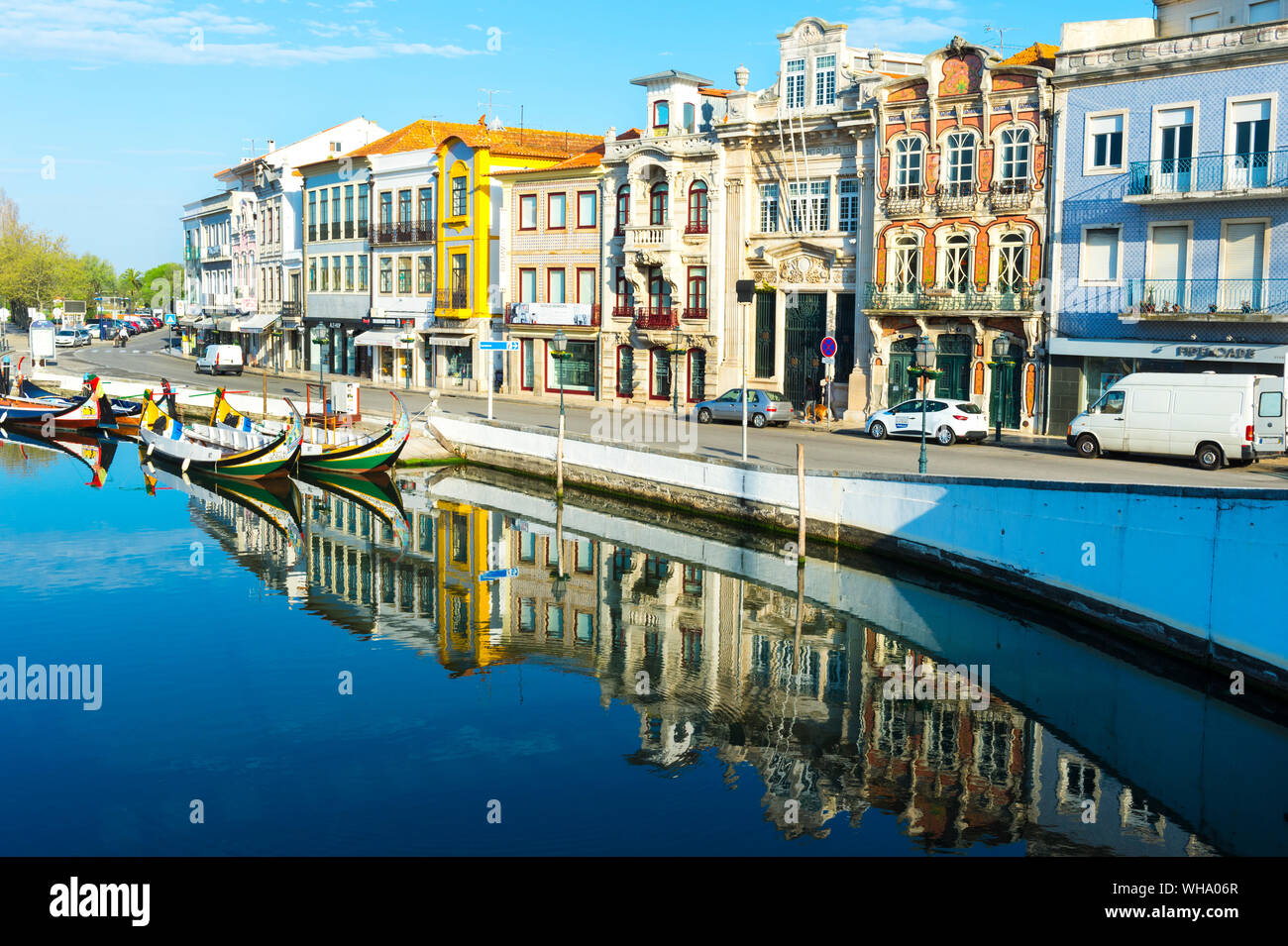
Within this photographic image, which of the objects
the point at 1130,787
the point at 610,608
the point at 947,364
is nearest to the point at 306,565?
the point at 610,608

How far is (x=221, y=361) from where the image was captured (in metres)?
72.9

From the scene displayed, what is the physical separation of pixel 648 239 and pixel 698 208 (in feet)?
8.27

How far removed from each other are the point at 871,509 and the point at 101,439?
4052 cm

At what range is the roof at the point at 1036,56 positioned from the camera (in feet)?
138

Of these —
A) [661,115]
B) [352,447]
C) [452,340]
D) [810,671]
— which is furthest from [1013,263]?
[452,340]

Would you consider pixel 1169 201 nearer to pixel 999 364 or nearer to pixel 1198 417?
pixel 999 364

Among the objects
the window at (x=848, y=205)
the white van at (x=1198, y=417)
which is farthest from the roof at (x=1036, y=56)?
the white van at (x=1198, y=417)

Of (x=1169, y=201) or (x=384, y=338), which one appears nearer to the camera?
(x=1169, y=201)

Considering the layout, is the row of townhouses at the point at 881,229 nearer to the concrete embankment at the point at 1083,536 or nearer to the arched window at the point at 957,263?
the arched window at the point at 957,263

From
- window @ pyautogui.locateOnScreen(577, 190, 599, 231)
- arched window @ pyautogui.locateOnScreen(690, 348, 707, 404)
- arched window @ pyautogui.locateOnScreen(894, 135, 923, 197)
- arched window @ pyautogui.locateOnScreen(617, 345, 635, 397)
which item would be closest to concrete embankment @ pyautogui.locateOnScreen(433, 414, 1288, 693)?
arched window @ pyautogui.locateOnScreen(894, 135, 923, 197)

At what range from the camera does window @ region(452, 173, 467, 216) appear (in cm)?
6365

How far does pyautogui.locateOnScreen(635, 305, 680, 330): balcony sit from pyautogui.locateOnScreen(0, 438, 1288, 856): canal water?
2066 centimetres
